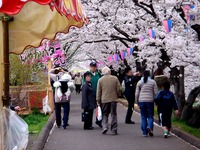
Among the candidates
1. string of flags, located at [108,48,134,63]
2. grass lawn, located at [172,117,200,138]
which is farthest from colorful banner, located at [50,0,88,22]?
string of flags, located at [108,48,134,63]

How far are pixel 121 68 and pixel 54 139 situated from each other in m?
23.3

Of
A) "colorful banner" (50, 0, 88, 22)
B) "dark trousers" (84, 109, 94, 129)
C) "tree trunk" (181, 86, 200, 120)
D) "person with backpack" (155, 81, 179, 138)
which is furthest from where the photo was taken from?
"tree trunk" (181, 86, 200, 120)

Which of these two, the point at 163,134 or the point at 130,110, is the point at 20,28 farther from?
the point at 130,110

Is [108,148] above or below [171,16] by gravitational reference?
below

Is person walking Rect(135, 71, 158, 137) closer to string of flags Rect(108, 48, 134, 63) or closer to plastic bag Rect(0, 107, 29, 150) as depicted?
plastic bag Rect(0, 107, 29, 150)

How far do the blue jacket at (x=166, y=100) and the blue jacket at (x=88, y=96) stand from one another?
2360mm

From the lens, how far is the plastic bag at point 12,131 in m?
5.49

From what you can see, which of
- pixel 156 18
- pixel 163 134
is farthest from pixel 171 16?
pixel 163 134

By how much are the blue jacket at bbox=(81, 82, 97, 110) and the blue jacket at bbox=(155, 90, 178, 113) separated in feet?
7.74

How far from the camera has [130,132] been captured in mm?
13398

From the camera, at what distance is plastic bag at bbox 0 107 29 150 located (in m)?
5.49

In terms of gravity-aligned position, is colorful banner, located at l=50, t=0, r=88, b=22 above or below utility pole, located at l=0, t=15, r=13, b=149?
above

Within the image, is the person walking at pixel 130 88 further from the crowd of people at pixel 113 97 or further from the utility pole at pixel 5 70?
the utility pole at pixel 5 70

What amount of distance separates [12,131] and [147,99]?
7.00m
